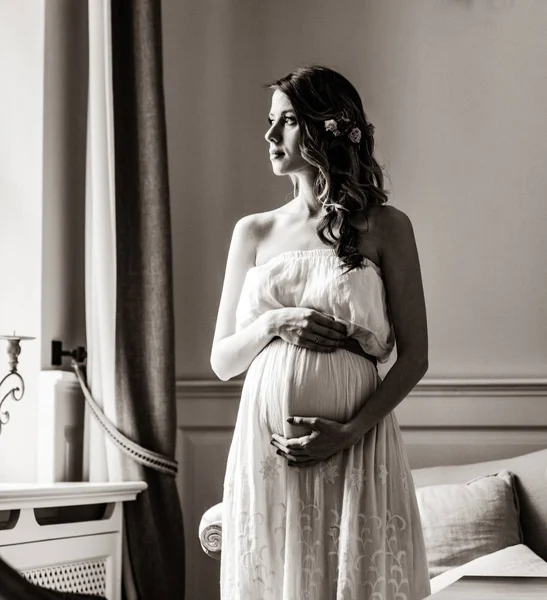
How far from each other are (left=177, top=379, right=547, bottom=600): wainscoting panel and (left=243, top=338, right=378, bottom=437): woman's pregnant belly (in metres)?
1.39

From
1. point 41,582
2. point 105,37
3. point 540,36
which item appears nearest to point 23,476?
point 41,582

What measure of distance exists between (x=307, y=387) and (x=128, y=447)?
1363 millimetres

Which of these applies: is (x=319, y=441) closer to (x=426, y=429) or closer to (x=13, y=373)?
(x=13, y=373)

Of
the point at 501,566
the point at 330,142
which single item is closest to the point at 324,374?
the point at 330,142

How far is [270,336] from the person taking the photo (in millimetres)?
1876

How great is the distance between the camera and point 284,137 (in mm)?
1952

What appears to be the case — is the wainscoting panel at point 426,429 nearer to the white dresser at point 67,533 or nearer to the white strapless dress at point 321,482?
the white dresser at point 67,533

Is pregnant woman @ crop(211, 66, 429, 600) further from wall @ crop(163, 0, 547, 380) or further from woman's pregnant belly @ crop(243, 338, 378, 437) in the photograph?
wall @ crop(163, 0, 547, 380)

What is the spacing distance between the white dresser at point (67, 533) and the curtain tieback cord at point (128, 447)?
0.09 meters

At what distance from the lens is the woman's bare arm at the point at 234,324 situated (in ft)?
6.30

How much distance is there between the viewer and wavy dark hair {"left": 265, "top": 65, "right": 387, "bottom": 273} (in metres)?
1.91

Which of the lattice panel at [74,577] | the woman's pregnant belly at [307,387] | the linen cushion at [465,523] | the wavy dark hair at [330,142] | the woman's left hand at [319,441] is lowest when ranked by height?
the lattice panel at [74,577]

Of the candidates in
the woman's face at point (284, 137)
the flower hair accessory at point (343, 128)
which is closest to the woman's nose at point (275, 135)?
the woman's face at point (284, 137)

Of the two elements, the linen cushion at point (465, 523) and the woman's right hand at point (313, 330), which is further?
the linen cushion at point (465, 523)
